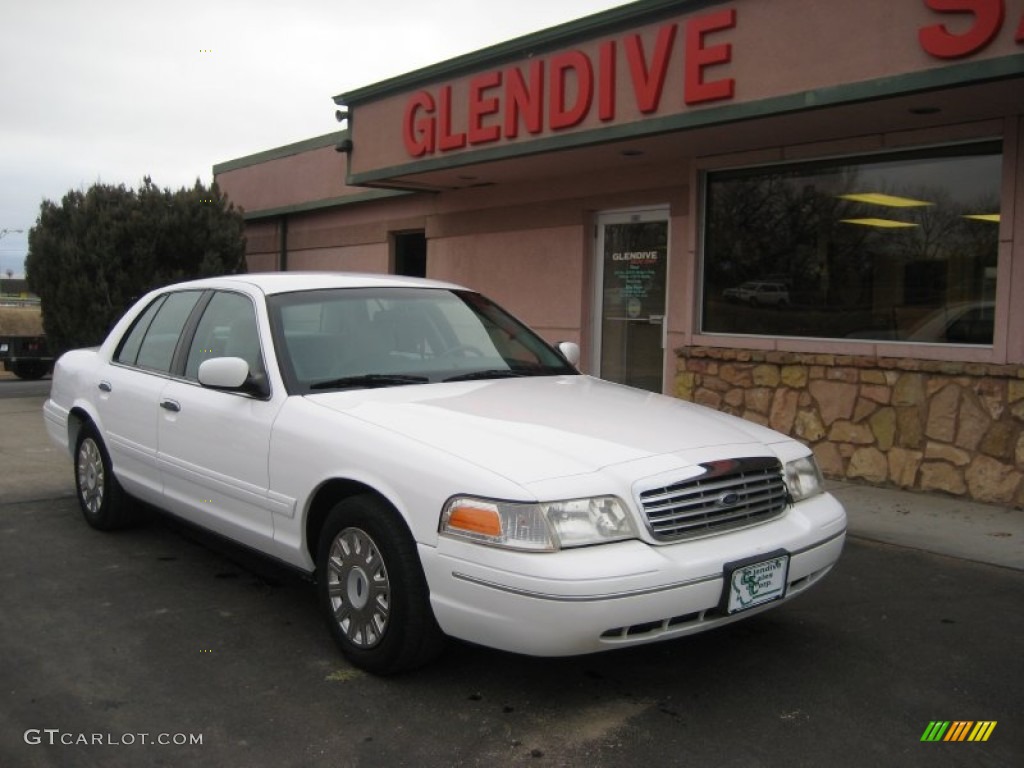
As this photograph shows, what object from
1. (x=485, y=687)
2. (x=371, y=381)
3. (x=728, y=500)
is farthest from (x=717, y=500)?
(x=371, y=381)

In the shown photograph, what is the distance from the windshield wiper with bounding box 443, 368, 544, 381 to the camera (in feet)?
15.3

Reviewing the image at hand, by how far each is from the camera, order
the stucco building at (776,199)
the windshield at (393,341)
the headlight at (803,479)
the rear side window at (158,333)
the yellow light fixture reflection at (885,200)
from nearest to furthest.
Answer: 1. the headlight at (803,479)
2. the windshield at (393,341)
3. the rear side window at (158,333)
4. the stucco building at (776,199)
5. the yellow light fixture reflection at (885,200)

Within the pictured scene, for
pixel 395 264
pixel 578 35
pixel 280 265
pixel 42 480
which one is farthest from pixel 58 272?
pixel 578 35

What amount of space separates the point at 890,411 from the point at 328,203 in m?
9.00

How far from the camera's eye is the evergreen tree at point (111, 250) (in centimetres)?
1287

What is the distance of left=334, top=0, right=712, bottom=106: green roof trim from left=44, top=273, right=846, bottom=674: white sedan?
3.56 metres

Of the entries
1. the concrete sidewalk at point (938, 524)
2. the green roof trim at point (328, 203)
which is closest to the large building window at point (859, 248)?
the concrete sidewalk at point (938, 524)

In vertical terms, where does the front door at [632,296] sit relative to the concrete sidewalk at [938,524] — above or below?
above

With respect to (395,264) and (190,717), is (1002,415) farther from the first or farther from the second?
(395,264)

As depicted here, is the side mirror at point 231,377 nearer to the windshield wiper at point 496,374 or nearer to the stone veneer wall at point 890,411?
the windshield wiper at point 496,374

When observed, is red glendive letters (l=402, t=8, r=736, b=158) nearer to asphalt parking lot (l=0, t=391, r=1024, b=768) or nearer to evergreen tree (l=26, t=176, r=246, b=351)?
asphalt parking lot (l=0, t=391, r=1024, b=768)

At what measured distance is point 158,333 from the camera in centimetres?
566

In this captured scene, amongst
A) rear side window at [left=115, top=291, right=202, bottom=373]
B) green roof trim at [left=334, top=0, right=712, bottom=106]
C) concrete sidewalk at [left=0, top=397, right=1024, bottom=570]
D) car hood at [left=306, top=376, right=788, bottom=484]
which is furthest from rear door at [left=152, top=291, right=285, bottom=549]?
green roof trim at [left=334, top=0, right=712, bottom=106]
